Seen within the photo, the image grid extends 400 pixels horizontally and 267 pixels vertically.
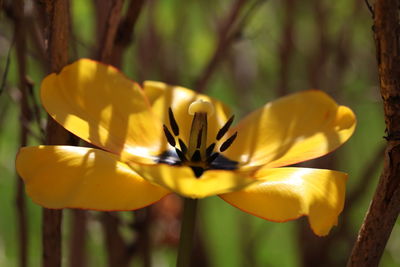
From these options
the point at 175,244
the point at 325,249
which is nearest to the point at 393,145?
the point at 325,249

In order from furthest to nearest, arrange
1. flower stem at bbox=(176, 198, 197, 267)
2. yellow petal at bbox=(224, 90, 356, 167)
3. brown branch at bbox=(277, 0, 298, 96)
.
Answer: brown branch at bbox=(277, 0, 298, 96)
yellow petal at bbox=(224, 90, 356, 167)
flower stem at bbox=(176, 198, 197, 267)

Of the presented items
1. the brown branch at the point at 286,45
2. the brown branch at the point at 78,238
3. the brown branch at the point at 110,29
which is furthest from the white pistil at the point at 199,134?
the brown branch at the point at 286,45

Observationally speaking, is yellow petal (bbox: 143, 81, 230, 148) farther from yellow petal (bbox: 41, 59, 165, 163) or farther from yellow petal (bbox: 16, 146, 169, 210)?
yellow petal (bbox: 16, 146, 169, 210)

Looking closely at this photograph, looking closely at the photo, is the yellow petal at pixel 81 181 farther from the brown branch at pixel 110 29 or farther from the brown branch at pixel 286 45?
the brown branch at pixel 286 45

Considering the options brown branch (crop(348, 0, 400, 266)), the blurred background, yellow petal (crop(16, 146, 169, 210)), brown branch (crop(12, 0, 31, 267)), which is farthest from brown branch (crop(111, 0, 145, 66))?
brown branch (crop(348, 0, 400, 266))

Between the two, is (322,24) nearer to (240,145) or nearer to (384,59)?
(240,145)
